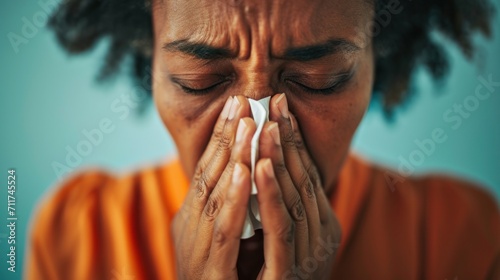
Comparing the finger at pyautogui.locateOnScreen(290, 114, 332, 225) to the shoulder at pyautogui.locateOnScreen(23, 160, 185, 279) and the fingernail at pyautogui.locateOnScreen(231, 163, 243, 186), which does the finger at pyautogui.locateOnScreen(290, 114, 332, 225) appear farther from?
the shoulder at pyautogui.locateOnScreen(23, 160, 185, 279)

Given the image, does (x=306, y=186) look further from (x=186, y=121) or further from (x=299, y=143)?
(x=186, y=121)

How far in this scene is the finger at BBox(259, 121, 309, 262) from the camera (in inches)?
34.9

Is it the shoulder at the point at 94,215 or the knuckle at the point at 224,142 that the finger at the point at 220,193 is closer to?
the knuckle at the point at 224,142

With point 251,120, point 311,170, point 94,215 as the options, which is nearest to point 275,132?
point 251,120

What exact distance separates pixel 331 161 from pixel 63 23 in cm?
75

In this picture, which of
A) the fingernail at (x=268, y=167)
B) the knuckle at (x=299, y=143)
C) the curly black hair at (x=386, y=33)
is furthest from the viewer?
the curly black hair at (x=386, y=33)

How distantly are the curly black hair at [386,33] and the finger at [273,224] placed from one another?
0.48m

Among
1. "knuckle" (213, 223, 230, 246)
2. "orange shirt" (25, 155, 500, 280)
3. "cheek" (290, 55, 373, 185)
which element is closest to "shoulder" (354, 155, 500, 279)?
"orange shirt" (25, 155, 500, 280)

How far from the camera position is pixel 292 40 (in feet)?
3.12

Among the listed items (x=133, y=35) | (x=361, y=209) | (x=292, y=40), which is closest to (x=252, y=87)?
(x=292, y=40)

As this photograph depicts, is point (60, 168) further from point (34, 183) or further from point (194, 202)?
point (194, 202)

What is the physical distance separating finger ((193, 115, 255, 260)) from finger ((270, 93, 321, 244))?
0.06 metres

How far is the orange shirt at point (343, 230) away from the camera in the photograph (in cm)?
130

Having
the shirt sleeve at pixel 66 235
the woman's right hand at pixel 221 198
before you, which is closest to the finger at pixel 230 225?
the woman's right hand at pixel 221 198
